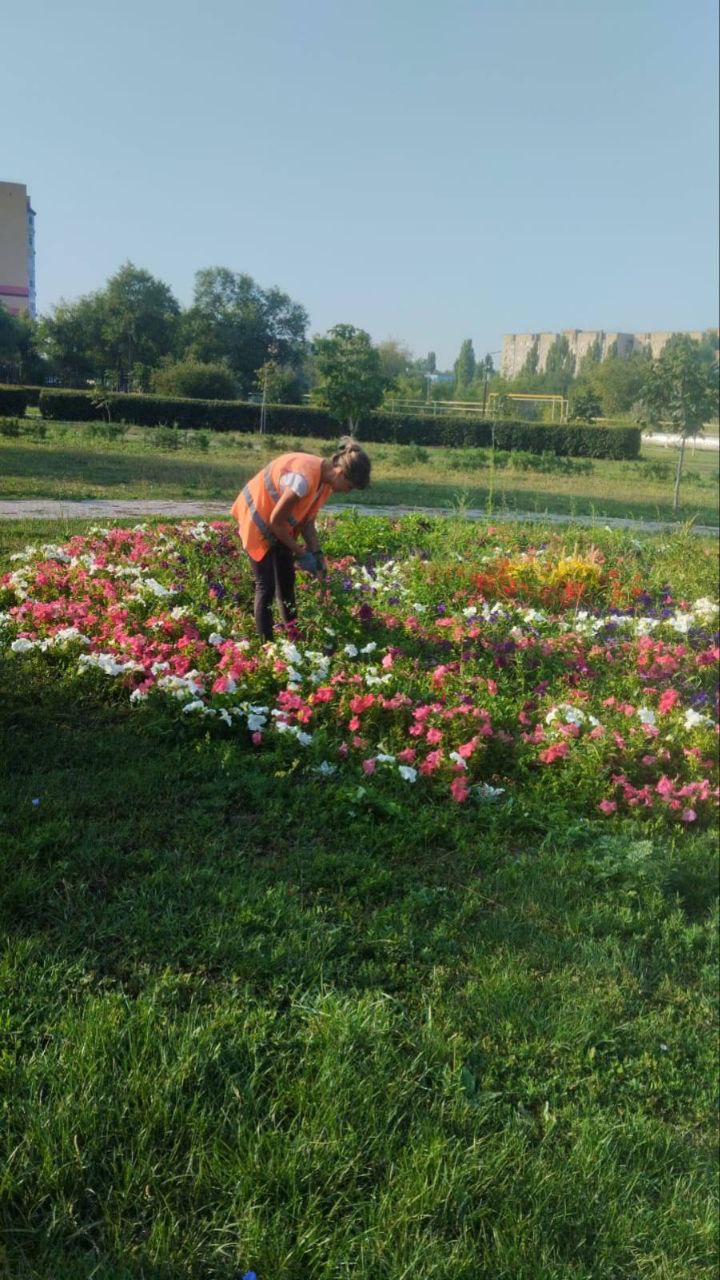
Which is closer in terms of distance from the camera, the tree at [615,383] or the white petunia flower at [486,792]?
the white petunia flower at [486,792]

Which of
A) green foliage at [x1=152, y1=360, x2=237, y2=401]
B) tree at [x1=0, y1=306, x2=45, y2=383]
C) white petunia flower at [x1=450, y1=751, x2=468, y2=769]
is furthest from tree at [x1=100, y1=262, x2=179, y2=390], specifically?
white petunia flower at [x1=450, y1=751, x2=468, y2=769]

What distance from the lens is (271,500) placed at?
4223mm

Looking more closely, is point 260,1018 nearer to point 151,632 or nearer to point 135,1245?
point 135,1245

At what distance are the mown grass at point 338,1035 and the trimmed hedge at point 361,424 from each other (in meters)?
6.27

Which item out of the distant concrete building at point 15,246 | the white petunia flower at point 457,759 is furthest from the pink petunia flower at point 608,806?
the distant concrete building at point 15,246

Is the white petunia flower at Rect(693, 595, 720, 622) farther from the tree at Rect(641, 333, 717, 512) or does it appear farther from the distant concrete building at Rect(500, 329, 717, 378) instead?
the distant concrete building at Rect(500, 329, 717, 378)

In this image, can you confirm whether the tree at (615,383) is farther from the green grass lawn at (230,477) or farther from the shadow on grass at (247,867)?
the shadow on grass at (247,867)

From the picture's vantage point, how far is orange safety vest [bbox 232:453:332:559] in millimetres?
4083

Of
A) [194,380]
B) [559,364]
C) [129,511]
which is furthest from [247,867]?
[559,364]

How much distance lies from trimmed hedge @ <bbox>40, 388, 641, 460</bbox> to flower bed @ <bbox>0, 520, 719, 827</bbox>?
3794mm

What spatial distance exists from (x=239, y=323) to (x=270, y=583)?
362 cm

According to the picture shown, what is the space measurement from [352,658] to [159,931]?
7.46ft

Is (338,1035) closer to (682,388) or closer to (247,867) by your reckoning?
(247,867)

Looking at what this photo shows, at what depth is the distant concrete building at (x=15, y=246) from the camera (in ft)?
17.5
